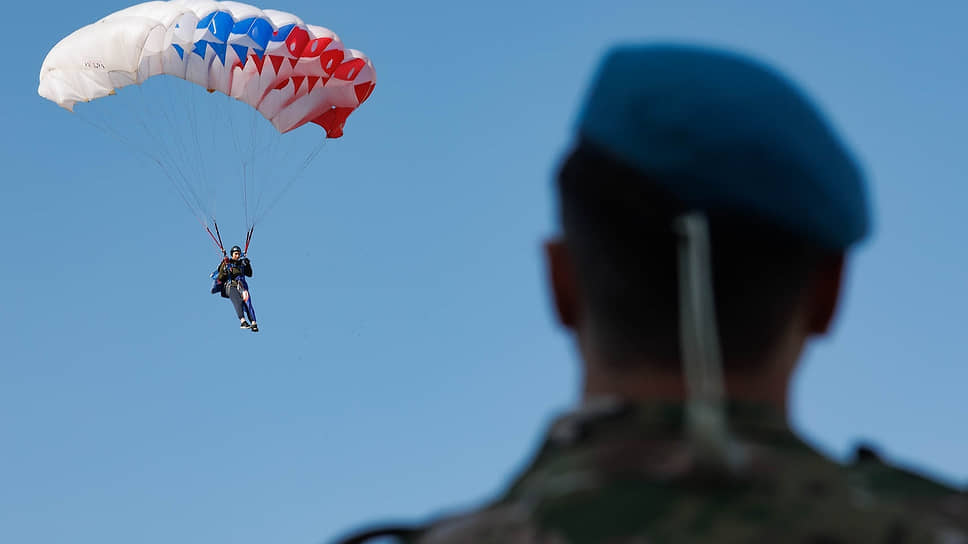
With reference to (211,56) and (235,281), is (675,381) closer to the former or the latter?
(211,56)

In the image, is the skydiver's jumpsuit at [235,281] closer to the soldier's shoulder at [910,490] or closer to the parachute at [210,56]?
the parachute at [210,56]

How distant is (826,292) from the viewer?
8.26ft

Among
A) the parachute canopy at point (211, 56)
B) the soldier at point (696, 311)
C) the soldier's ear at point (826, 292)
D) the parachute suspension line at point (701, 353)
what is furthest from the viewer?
the parachute canopy at point (211, 56)

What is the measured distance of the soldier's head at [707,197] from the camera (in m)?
2.30

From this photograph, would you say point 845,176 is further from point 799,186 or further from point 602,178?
point 602,178

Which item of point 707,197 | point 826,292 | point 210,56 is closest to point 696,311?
point 707,197

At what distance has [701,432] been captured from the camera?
2.05m

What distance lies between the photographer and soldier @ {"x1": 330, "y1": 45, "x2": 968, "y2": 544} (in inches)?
85.3

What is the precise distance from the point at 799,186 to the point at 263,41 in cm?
2799

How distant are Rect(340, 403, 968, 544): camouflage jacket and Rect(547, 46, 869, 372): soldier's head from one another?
5.7 inches

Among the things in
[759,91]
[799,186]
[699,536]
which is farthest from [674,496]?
[759,91]

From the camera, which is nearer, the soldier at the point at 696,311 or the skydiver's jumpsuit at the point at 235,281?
Result: the soldier at the point at 696,311

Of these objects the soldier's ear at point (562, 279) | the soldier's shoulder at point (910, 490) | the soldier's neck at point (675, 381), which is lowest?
the soldier's shoulder at point (910, 490)

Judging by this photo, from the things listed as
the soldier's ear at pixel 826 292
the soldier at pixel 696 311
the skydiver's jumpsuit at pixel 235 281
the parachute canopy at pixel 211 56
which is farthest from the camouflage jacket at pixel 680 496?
the skydiver's jumpsuit at pixel 235 281
